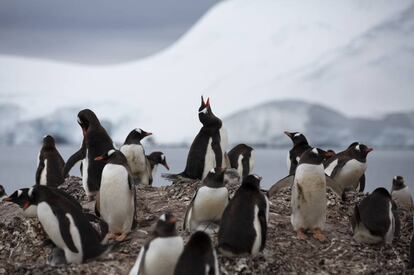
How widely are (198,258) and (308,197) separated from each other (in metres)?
1.72

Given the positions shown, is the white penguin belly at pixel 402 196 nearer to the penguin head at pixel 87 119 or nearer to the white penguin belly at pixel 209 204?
the white penguin belly at pixel 209 204

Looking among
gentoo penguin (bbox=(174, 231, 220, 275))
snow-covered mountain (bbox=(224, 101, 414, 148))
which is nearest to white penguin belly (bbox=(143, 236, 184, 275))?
gentoo penguin (bbox=(174, 231, 220, 275))

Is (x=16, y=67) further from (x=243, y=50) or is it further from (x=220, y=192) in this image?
(x=220, y=192)

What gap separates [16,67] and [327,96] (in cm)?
2352

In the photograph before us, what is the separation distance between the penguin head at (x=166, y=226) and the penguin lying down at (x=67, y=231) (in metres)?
0.68

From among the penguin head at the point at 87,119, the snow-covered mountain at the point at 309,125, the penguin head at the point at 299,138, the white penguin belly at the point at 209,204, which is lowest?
the white penguin belly at the point at 209,204

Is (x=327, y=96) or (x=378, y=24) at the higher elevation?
(x=378, y=24)

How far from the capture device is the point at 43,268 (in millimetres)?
4562

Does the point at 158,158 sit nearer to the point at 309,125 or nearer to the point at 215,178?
the point at 215,178

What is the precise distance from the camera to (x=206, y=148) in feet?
23.2

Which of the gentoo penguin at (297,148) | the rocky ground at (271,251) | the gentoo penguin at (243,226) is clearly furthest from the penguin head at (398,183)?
the gentoo penguin at (243,226)

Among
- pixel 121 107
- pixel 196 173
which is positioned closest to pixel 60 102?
pixel 121 107

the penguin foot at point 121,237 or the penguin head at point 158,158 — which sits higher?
the penguin head at point 158,158

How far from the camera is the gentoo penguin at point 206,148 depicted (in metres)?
7.08
